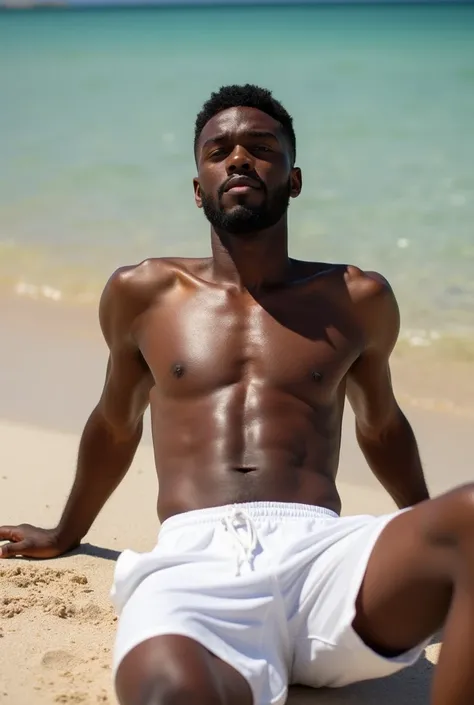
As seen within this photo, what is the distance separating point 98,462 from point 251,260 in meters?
0.71

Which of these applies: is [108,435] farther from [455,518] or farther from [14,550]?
[455,518]

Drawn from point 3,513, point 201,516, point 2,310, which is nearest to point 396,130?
point 2,310

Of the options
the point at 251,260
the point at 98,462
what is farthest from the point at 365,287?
the point at 98,462

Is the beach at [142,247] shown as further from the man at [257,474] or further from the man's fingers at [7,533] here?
the man at [257,474]

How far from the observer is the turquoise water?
7.74 metres

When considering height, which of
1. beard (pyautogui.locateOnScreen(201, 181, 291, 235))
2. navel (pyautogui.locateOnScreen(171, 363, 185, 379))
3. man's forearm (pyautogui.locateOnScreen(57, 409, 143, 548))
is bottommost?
man's forearm (pyautogui.locateOnScreen(57, 409, 143, 548))

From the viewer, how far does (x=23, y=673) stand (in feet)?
8.37

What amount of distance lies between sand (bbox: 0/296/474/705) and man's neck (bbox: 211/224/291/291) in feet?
3.00

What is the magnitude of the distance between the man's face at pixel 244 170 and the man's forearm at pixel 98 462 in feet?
2.14

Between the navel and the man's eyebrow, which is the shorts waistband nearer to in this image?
the navel

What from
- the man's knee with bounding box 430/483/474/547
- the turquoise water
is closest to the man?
the man's knee with bounding box 430/483/474/547

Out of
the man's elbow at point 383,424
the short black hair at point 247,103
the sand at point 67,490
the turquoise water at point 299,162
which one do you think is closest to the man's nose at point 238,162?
the short black hair at point 247,103

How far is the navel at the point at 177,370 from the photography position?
108 inches

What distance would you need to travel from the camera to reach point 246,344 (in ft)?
9.11
